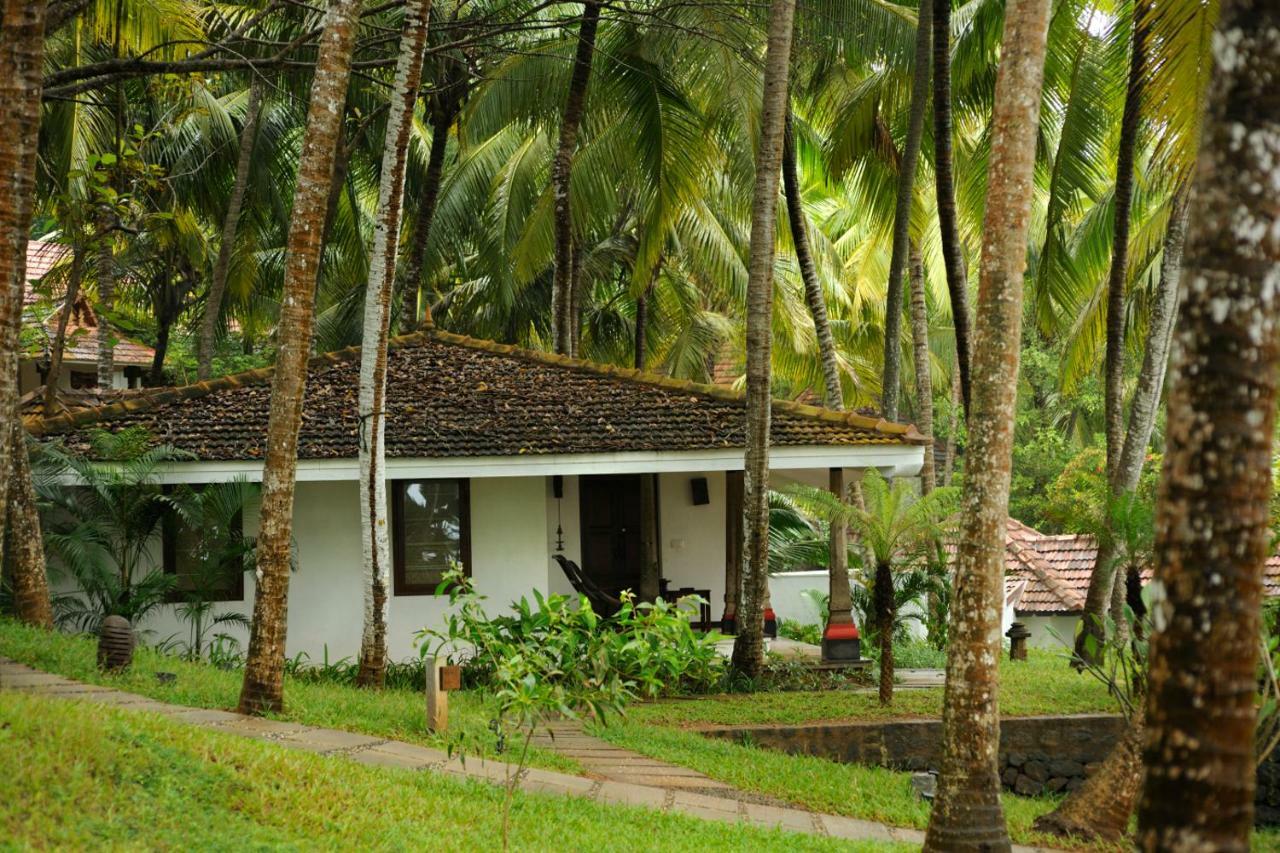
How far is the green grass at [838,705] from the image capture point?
11.7 m

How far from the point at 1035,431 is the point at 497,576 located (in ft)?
72.9

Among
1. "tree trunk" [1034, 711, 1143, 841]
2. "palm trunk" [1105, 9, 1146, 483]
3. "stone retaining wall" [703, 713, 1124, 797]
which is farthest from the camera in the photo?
"palm trunk" [1105, 9, 1146, 483]

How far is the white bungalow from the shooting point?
13.7m

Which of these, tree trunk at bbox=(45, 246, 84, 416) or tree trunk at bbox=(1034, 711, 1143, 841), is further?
tree trunk at bbox=(45, 246, 84, 416)

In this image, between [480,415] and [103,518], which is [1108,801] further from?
[103,518]

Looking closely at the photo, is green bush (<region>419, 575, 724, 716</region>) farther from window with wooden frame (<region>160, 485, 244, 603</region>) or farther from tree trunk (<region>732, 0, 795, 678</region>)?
window with wooden frame (<region>160, 485, 244, 603</region>)

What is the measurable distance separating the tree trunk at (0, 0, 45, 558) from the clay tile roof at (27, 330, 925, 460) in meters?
6.01

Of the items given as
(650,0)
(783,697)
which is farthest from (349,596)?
(650,0)

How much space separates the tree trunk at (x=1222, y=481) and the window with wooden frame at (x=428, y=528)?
39.6 ft

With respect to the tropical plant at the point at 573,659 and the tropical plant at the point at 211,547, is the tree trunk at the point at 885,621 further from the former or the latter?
the tropical plant at the point at 211,547

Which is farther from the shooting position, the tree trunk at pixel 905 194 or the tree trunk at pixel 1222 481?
the tree trunk at pixel 905 194

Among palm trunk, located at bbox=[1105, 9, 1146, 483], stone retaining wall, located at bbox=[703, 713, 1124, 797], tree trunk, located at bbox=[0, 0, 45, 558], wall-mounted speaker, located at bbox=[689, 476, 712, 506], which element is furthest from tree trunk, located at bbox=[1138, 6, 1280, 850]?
wall-mounted speaker, located at bbox=[689, 476, 712, 506]

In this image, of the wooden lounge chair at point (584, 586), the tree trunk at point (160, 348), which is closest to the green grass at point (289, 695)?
the wooden lounge chair at point (584, 586)

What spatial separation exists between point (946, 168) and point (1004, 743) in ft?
19.2
